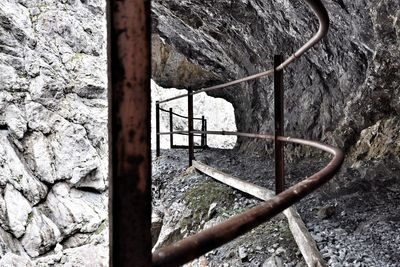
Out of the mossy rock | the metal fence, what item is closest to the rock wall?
the mossy rock

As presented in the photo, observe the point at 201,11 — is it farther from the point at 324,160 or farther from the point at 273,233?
the point at 273,233

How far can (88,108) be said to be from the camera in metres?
15.2

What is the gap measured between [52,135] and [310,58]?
11.1 m

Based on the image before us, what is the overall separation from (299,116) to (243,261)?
3833 millimetres

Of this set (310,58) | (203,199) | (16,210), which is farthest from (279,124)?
(16,210)

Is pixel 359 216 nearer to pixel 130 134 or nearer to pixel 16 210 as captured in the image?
pixel 130 134

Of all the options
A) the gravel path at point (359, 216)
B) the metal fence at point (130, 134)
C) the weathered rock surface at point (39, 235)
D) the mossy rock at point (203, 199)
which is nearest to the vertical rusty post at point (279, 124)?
the gravel path at point (359, 216)

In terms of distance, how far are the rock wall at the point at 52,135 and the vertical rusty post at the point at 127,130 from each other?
7.47 metres

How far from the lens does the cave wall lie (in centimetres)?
334

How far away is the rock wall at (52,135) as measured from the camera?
399 inches

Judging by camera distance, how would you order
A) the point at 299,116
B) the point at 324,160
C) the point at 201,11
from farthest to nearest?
the point at 201,11
the point at 299,116
the point at 324,160

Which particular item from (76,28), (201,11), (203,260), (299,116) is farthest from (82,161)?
(203,260)

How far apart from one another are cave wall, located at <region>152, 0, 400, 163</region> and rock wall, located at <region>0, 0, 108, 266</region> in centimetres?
504

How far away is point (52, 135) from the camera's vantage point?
1328cm
